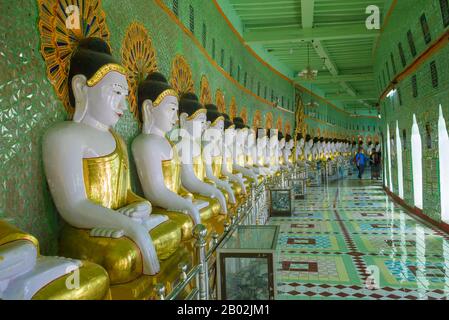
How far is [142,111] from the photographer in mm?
4055

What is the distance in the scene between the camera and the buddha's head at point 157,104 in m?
3.96

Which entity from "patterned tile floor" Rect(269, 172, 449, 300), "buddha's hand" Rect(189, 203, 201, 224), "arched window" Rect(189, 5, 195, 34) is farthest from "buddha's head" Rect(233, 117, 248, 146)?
"buddha's hand" Rect(189, 203, 201, 224)

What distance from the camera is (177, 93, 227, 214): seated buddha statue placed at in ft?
15.0

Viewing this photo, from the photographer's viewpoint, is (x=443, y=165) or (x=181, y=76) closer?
(x=181, y=76)

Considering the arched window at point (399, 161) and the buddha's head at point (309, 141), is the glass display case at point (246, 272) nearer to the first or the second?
the arched window at point (399, 161)

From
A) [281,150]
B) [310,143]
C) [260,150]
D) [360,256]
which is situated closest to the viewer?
[360,256]

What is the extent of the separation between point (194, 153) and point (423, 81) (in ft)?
14.5

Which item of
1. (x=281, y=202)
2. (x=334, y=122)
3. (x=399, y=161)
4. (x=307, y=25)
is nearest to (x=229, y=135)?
(x=281, y=202)

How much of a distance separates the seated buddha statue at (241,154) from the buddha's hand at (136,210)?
432 cm

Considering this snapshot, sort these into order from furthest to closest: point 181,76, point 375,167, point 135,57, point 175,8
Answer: point 375,167 < point 181,76 < point 175,8 < point 135,57

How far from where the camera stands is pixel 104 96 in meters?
2.89

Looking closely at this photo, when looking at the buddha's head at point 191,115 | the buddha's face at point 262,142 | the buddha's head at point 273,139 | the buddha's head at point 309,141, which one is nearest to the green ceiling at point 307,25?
the buddha's head at point 273,139

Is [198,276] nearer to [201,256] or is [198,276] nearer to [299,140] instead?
[201,256]
